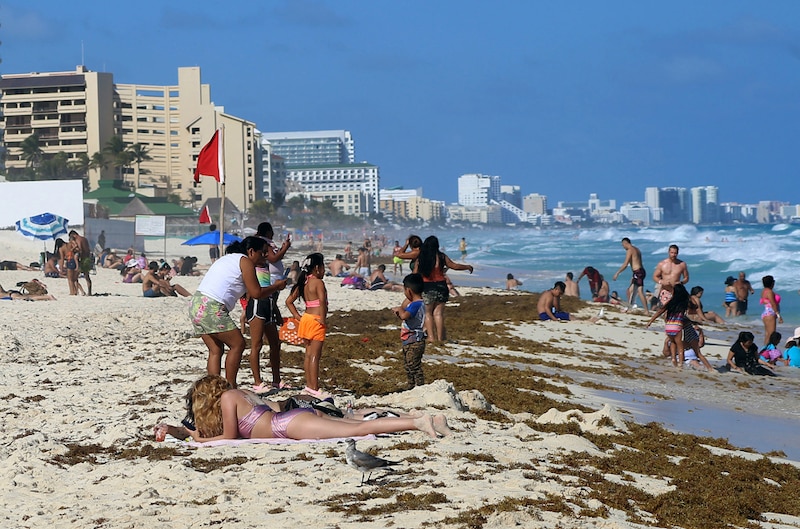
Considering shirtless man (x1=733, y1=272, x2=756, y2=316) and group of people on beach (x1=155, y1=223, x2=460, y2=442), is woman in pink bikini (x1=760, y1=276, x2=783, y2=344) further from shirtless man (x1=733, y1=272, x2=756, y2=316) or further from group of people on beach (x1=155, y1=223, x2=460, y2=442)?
group of people on beach (x1=155, y1=223, x2=460, y2=442)

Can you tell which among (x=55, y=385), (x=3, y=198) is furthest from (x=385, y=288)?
(x=3, y=198)

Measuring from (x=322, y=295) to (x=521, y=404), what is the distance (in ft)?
6.48

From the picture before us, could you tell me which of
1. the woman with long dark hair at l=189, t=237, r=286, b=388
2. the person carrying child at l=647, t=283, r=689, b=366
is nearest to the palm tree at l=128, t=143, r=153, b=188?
the person carrying child at l=647, t=283, r=689, b=366

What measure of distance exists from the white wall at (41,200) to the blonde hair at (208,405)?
107ft

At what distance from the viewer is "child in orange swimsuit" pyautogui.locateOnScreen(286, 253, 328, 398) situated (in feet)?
26.6

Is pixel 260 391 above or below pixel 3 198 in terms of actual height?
below

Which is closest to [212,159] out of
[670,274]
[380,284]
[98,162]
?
[670,274]

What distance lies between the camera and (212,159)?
16.0 metres

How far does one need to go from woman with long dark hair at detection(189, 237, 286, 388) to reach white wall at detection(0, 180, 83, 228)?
104ft

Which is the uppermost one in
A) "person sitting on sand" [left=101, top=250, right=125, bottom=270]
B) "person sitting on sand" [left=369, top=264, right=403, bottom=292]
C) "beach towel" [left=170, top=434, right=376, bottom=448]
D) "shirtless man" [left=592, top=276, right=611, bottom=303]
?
"person sitting on sand" [left=101, top=250, right=125, bottom=270]

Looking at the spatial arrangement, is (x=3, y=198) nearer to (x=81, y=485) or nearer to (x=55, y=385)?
(x=55, y=385)

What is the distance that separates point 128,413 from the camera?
25.5 feet

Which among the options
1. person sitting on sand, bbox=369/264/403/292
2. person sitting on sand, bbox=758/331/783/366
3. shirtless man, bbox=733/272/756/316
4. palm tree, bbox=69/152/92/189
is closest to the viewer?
person sitting on sand, bbox=758/331/783/366

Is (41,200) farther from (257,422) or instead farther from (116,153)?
(116,153)
